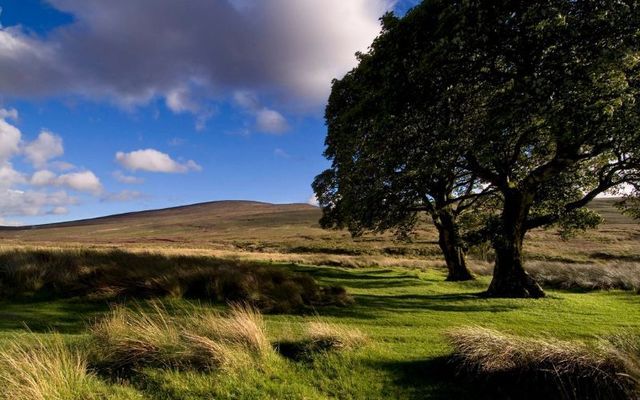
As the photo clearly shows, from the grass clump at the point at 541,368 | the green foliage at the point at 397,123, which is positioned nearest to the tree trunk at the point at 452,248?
the green foliage at the point at 397,123

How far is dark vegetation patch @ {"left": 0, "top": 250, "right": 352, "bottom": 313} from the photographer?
52.5 ft

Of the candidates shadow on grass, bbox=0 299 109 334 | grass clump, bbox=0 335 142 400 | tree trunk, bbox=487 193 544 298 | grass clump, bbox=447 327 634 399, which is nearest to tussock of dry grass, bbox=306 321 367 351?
grass clump, bbox=447 327 634 399

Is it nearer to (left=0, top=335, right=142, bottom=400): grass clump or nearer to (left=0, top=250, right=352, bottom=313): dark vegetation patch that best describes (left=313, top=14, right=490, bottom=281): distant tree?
(left=0, top=250, right=352, bottom=313): dark vegetation patch

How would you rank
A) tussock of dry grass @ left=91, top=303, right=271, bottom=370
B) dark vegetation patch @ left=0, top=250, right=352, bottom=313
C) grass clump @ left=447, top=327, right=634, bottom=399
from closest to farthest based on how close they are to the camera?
grass clump @ left=447, top=327, right=634, bottom=399 < tussock of dry grass @ left=91, top=303, right=271, bottom=370 < dark vegetation patch @ left=0, top=250, right=352, bottom=313

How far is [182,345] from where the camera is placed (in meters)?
8.39

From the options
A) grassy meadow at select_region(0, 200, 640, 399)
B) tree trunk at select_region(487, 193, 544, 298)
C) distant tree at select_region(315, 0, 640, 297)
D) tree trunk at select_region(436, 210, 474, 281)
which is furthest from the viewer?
tree trunk at select_region(436, 210, 474, 281)

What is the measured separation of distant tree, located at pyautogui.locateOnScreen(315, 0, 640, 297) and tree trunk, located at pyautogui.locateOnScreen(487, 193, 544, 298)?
1.9 inches

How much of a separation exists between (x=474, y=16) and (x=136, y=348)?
14691 mm

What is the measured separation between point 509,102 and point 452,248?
15253 millimetres

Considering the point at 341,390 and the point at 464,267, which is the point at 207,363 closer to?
the point at 341,390

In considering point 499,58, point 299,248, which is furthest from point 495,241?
point 299,248

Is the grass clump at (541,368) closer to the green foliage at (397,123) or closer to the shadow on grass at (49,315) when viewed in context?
the shadow on grass at (49,315)

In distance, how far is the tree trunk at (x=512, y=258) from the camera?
19.2 m

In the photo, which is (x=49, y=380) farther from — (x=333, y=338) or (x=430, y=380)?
(x=430, y=380)
